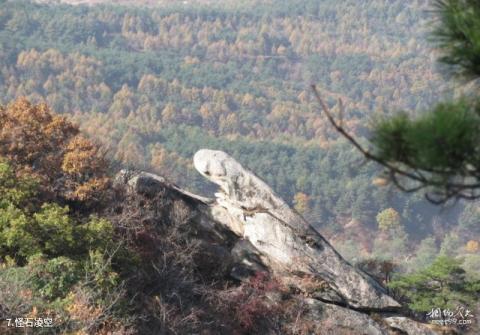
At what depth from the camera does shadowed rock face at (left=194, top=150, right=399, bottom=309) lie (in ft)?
58.9

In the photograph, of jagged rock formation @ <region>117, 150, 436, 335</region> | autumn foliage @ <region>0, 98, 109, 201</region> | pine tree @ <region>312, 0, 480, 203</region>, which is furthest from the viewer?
jagged rock formation @ <region>117, 150, 436, 335</region>

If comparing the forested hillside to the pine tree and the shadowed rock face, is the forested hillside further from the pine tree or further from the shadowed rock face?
the pine tree

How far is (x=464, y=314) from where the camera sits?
20.7 meters

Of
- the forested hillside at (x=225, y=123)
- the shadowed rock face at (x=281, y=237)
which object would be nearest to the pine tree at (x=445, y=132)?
the shadowed rock face at (x=281, y=237)

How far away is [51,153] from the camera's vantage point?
1739 cm

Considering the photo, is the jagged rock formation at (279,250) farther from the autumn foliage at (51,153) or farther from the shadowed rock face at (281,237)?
the autumn foliage at (51,153)

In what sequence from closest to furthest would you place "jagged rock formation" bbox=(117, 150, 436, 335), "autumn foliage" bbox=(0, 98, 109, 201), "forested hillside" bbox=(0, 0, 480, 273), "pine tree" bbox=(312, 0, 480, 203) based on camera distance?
"pine tree" bbox=(312, 0, 480, 203), "autumn foliage" bbox=(0, 98, 109, 201), "jagged rock formation" bbox=(117, 150, 436, 335), "forested hillside" bbox=(0, 0, 480, 273)

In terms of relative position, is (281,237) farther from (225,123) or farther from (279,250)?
(225,123)

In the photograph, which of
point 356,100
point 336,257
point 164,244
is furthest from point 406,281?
point 356,100

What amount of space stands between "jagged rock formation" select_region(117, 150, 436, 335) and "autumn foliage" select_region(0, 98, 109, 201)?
104 centimetres

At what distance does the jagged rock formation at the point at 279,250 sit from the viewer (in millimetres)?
17875

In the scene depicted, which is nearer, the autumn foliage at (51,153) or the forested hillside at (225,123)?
the autumn foliage at (51,153)

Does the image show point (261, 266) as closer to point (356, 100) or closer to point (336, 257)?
point (336, 257)

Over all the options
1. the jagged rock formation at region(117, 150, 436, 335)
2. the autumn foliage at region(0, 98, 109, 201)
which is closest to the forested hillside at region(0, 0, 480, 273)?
the jagged rock formation at region(117, 150, 436, 335)
